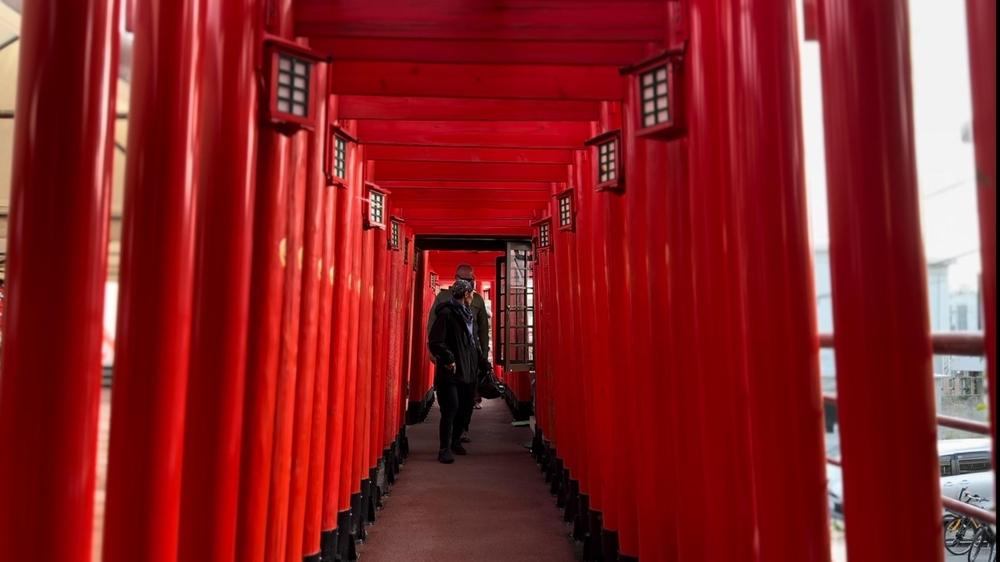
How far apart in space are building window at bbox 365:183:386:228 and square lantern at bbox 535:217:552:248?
174cm

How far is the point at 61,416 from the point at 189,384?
0.62 m

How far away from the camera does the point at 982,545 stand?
13.8ft

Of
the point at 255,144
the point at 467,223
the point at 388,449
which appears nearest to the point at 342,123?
the point at 255,144

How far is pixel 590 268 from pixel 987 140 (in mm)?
2966

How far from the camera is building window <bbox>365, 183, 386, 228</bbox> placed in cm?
446

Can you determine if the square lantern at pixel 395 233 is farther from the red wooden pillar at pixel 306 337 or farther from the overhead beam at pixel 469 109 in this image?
the red wooden pillar at pixel 306 337

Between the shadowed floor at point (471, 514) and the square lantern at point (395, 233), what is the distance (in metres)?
2.07

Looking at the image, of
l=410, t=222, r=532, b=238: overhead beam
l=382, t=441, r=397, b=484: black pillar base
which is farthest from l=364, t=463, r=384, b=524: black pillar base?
l=410, t=222, r=532, b=238: overhead beam

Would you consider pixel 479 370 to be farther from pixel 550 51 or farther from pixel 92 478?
pixel 92 478

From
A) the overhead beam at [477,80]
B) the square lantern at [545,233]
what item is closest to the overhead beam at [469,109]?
the overhead beam at [477,80]

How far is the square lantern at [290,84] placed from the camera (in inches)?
85.2

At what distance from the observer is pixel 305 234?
272 cm

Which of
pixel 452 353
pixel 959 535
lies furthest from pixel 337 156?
pixel 959 535

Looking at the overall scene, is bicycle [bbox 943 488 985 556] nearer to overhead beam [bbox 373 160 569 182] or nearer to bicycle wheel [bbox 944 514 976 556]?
bicycle wheel [bbox 944 514 976 556]
